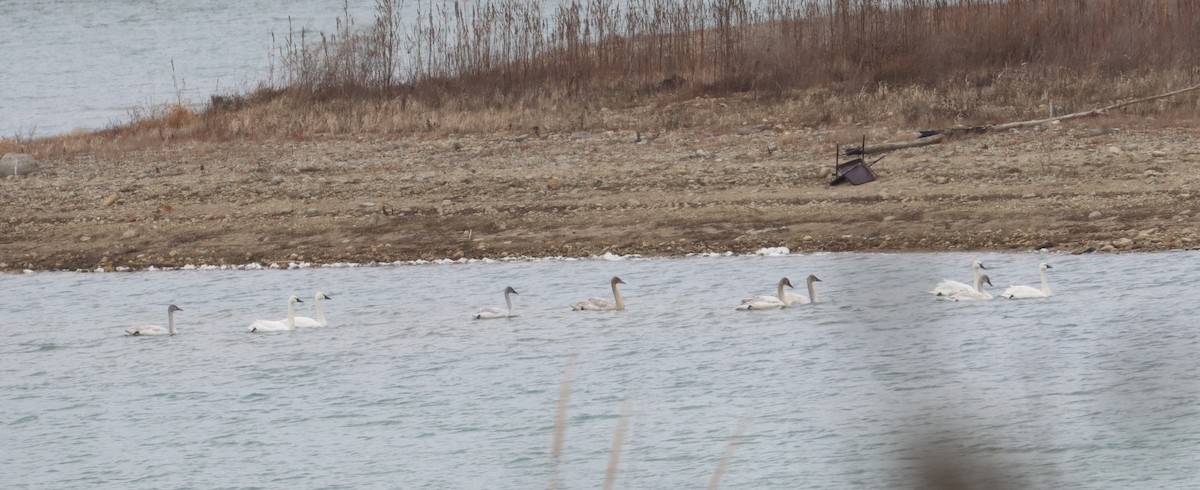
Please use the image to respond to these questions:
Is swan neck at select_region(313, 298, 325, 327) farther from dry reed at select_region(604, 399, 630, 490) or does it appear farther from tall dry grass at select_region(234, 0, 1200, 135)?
dry reed at select_region(604, 399, 630, 490)

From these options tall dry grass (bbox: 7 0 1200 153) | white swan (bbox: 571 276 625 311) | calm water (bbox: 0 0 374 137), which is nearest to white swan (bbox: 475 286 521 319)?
white swan (bbox: 571 276 625 311)

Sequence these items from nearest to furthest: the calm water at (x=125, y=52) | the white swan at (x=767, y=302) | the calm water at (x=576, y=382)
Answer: the calm water at (x=576, y=382), the white swan at (x=767, y=302), the calm water at (x=125, y=52)

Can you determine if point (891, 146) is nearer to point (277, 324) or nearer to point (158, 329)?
point (277, 324)

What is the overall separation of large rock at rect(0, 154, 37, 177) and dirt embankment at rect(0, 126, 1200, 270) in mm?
806

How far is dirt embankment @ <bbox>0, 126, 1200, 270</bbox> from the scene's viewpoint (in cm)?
1576

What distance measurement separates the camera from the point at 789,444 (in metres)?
8.98

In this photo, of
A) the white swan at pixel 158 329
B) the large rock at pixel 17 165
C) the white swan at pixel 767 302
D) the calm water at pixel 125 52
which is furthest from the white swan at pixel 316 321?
the calm water at pixel 125 52

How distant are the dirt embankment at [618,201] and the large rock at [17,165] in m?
0.81

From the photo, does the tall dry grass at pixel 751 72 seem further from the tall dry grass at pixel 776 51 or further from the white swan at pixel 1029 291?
the white swan at pixel 1029 291

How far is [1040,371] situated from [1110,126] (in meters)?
9.50

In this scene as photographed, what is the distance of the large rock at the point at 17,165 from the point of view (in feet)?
76.7

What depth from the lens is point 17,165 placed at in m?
23.5

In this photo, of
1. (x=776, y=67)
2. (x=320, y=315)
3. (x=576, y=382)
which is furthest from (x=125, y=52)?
(x=576, y=382)

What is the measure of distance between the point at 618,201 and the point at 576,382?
23.1 feet
